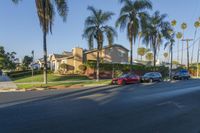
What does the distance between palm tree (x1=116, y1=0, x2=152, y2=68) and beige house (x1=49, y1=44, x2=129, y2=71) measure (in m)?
10.2

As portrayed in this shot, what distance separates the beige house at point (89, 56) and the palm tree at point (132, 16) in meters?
10.2

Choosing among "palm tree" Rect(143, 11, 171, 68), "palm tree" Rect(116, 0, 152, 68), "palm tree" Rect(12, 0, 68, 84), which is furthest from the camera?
"palm tree" Rect(143, 11, 171, 68)

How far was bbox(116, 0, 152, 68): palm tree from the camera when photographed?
44.7 meters

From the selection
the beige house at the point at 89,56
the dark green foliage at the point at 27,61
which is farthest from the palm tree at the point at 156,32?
the dark green foliage at the point at 27,61

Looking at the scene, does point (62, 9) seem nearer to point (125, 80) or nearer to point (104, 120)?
point (125, 80)

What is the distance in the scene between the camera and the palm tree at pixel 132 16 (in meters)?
44.7

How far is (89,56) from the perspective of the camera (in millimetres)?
61281

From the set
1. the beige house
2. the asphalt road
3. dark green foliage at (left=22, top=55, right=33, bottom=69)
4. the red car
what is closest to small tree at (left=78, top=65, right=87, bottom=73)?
the beige house

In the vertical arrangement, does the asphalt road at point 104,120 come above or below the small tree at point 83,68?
below

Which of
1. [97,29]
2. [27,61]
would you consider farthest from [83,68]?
[27,61]

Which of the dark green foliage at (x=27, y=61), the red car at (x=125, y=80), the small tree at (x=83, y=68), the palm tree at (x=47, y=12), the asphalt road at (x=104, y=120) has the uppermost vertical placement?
the palm tree at (x=47, y=12)

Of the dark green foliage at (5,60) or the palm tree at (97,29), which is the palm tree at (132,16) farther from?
the dark green foliage at (5,60)

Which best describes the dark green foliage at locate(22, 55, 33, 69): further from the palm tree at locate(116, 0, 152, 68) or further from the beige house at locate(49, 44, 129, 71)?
the palm tree at locate(116, 0, 152, 68)

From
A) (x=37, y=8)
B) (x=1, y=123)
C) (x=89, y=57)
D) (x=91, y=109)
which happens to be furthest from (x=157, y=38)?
(x=1, y=123)
